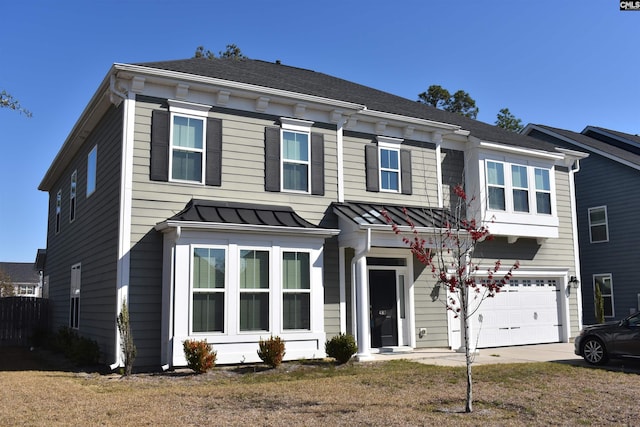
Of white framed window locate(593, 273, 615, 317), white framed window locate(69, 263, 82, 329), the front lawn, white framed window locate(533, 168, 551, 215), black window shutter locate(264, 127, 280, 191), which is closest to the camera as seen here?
the front lawn

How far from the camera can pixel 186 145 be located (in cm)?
1255

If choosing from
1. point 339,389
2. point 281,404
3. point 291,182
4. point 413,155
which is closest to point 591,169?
point 413,155

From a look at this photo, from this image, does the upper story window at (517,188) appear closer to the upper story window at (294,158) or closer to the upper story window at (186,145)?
the upper story window at (294,158)

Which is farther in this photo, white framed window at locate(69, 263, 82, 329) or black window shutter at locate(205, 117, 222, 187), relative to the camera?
white framed window at locate(69, 263, 82, 329)

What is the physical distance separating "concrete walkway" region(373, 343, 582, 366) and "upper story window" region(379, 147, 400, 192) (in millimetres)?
4205

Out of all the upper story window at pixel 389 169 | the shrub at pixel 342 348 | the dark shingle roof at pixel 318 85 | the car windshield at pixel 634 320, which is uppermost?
the dark shingle roof at pixel 318 85

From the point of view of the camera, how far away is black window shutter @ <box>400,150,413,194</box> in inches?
607

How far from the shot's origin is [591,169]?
2241 centimetres

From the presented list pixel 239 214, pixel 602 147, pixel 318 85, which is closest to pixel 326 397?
pixel 239 214

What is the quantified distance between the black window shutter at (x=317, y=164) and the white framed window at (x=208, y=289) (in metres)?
3.09

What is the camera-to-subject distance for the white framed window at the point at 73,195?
1716cm

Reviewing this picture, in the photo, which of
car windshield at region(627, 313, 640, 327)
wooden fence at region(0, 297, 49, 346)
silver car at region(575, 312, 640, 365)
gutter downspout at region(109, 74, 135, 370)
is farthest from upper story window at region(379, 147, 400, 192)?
wooden fence at region(0, 297, 49, 346)

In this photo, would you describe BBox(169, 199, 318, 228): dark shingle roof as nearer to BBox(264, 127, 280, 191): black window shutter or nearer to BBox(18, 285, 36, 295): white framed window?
BBox(264, 127, 280, 191): black window shutter

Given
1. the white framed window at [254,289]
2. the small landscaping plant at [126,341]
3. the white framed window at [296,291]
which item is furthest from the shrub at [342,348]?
the small landscaping plant at [126,341]
